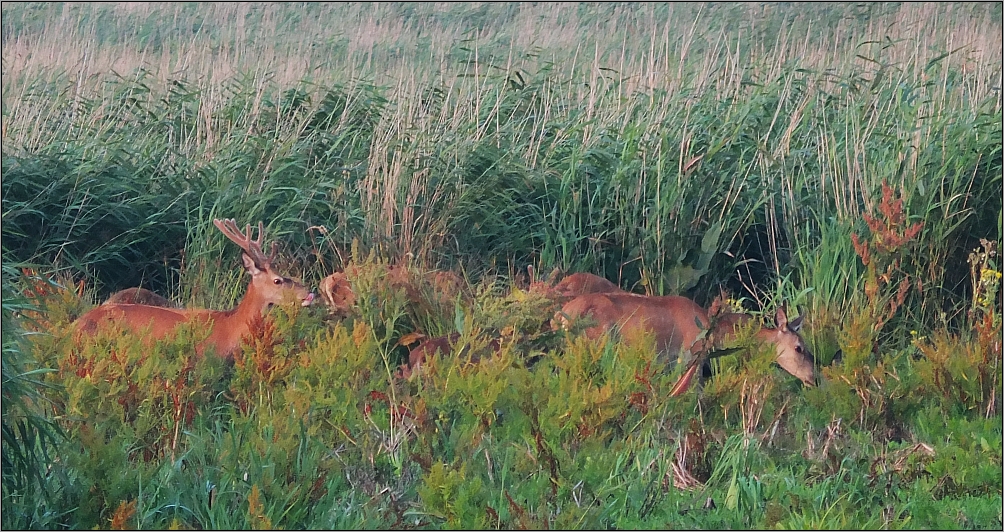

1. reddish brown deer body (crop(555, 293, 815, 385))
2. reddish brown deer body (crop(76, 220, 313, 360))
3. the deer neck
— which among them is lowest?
the deer neck

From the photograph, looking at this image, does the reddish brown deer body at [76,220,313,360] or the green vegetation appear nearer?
the green vegetation

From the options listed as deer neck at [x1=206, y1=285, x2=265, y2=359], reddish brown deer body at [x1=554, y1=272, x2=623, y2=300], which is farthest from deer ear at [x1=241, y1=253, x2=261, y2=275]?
reddish brown deer body at [x1=554, y1=272, x2=623, y2=300]

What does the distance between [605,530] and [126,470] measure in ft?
4.47

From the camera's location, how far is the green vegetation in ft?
11.5

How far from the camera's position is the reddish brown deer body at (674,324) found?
476 cm

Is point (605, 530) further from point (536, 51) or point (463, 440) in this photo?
point (536, 51)

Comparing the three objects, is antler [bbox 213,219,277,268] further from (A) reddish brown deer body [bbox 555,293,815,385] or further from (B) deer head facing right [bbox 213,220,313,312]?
(A) reddish brown deer body [bbox 555,293,815,385]

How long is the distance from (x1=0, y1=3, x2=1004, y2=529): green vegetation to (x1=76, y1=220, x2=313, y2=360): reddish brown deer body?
16 cm

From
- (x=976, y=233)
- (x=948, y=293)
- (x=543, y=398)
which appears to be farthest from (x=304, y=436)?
(x=976, y=233)

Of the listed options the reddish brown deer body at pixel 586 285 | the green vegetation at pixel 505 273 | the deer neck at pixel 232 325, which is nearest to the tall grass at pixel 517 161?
the green vegetation at pixel 505 273

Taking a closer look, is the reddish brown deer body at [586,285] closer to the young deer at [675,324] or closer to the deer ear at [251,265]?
the young deer at [675,324]

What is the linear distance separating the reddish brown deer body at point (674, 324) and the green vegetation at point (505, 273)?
0.38ft

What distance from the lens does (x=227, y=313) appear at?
17.0ft

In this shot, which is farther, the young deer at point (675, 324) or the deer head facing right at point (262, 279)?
the deer head facing right at point (262, 279)
